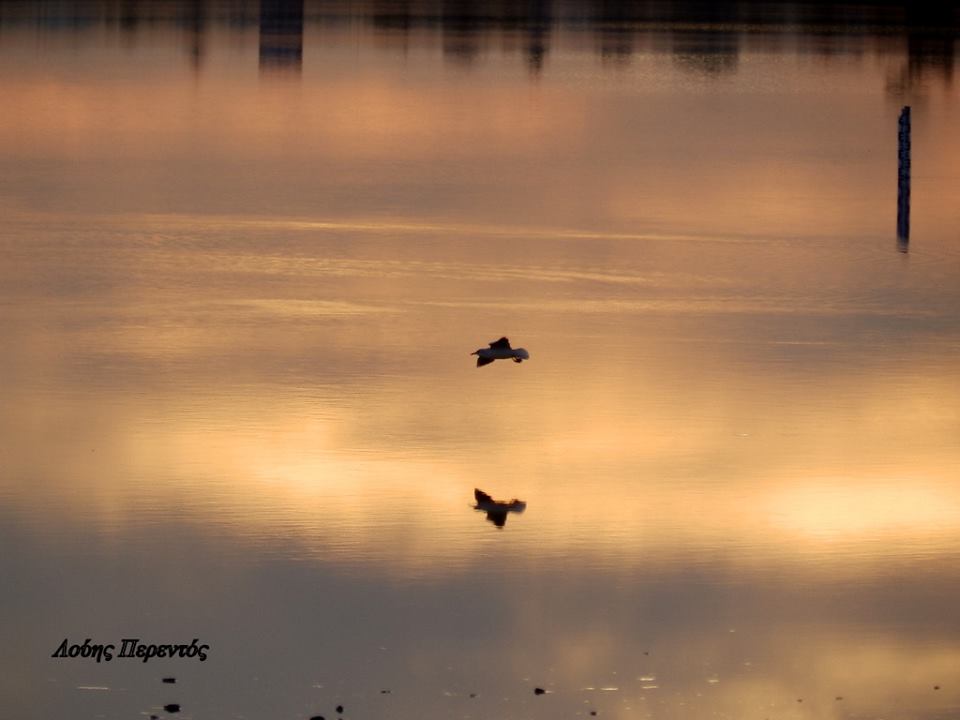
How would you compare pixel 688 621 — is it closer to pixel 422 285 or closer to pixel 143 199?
pixel 422 285

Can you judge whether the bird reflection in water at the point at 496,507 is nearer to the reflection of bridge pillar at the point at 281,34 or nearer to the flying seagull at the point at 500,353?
the flying seagull at the point at 500,353

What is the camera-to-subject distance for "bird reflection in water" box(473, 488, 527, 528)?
1120 centimetres

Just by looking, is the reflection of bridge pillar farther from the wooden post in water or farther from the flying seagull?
the flying seagull

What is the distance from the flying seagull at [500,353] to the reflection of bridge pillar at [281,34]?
32.8 m

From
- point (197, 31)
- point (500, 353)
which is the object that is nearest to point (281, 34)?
point (197, 31)

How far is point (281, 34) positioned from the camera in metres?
58.1

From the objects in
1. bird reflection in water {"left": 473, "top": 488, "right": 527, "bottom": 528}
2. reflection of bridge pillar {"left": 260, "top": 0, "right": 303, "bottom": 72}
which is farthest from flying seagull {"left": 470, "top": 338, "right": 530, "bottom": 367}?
reflection of bridge pillar {"left": 260, "top": 0, "right": 303, "bottom": 72}

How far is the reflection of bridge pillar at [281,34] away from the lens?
48.9 metres

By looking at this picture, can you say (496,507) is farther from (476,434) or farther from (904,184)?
(904,184)

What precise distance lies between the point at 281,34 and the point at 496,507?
48.0 meters

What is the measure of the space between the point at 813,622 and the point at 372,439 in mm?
3527

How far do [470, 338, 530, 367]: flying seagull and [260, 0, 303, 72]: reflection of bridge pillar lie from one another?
3282cm

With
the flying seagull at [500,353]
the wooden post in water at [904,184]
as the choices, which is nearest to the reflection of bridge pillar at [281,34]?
the wooden post in water at [904,184]

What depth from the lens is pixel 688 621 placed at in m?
9.80
